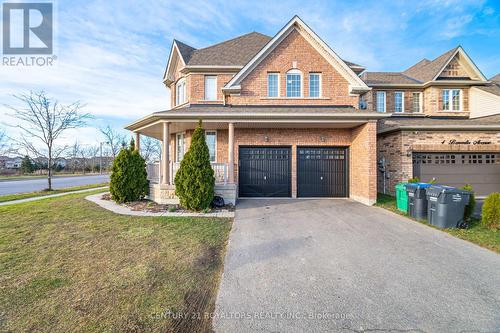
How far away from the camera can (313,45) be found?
1140 centimetres

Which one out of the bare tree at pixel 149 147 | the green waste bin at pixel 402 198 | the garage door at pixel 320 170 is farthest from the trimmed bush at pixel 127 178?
the bare tree at pixel 149 147

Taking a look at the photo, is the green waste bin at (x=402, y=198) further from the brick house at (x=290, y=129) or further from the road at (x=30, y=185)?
the road at (x=30, y=185)

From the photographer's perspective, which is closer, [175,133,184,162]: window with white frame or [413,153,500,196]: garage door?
[413,153,500,196]: garage door

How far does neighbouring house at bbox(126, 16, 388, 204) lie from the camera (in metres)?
9.33

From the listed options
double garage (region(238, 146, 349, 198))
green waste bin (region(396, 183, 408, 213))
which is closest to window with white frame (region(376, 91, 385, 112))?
double garage (region(238, 146, 349, 198))

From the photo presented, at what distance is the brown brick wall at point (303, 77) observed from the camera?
1120 centimetres

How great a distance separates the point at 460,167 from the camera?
423 inches

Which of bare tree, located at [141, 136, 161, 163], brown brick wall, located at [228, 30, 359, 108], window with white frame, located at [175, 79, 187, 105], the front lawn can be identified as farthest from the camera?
bare tree, located at [141, 136, 161, 163]

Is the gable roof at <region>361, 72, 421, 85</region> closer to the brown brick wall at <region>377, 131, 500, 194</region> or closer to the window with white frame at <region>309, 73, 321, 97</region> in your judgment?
the window with white frame at <region>309, 73, 321, 97</region>

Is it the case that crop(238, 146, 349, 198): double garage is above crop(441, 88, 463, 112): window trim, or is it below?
below

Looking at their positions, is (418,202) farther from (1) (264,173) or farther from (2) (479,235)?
(1) (264,173)

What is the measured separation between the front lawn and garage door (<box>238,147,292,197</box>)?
14.4ft

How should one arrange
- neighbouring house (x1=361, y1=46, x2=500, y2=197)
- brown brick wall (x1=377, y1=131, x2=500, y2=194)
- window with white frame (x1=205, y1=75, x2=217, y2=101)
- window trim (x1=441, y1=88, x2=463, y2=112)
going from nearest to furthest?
brown brick wall (x1=377, y1=131, x2=500, y2=194), neighbouring house (x1=361, y1=46, x2=500, y2=197), window with white frame (x1=205, y1=75, x2=217, y2=101), window trim (x1=441, y1=88, x2=463, y2=112)

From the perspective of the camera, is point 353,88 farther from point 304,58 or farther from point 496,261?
point 496,261
